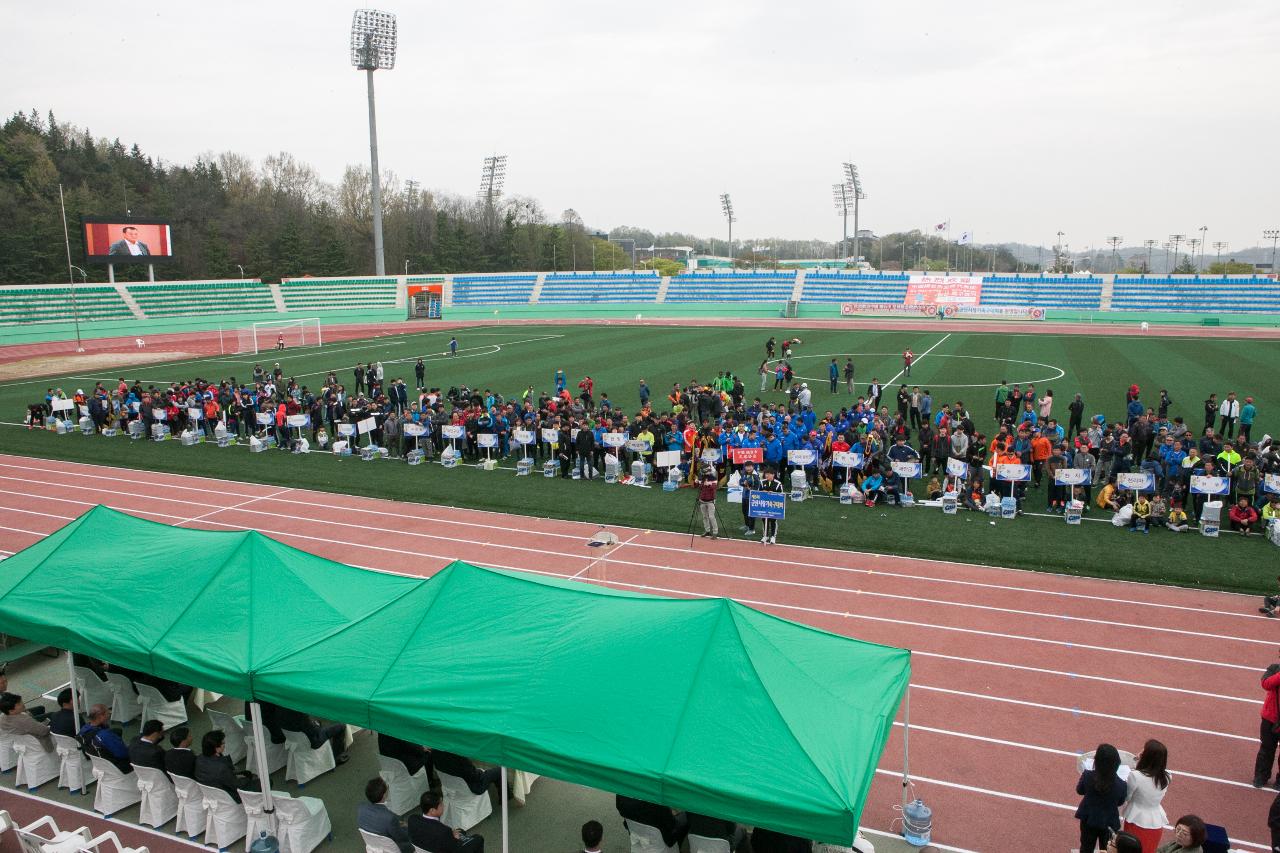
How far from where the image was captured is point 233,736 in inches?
354

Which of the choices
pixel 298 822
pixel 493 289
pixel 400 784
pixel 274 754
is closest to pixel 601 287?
pixel 493 289

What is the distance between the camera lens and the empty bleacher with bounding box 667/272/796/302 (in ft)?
240

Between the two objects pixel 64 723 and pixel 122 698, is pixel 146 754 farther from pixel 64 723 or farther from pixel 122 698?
pixel 122 698

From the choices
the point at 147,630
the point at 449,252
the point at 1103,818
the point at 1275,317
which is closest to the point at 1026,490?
the point at 1103,818

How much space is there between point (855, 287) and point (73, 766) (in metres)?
70.2

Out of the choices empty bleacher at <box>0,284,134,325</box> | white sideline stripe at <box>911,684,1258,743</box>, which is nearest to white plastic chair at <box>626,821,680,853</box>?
white sideline stripe at <box>911,684,1258,743</box>

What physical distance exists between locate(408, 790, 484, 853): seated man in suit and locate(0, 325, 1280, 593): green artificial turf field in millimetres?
10435

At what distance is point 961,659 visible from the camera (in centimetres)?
1122

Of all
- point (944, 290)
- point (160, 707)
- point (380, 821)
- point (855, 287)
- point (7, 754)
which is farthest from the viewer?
point (855, 287)

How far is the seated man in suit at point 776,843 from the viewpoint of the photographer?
6.71m

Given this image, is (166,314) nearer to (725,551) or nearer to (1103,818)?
(725,551)

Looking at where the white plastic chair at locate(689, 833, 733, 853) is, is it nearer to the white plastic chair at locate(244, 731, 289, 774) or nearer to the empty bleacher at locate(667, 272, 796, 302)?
the white plastic chair at locate(244, 731, 289, 774)

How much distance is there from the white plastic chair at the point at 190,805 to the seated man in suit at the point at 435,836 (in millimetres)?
2443

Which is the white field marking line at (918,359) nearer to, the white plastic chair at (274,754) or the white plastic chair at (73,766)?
the white plastic chair at (274,754)
